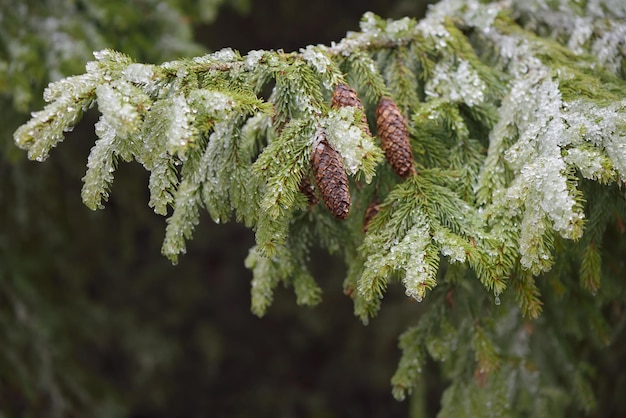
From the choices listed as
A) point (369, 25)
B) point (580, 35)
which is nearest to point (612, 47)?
point (580, 35)

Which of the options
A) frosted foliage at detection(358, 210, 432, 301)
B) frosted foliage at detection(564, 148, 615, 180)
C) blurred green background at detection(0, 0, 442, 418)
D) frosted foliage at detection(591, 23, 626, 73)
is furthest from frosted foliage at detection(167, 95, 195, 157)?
frosted foliage at detection(591, 23, 626, 73)

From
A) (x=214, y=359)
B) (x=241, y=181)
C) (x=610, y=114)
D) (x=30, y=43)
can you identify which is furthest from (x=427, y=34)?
(x=214, y=359)

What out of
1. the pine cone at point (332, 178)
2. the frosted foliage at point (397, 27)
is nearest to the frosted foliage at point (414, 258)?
the pine cone at point (332, 178)

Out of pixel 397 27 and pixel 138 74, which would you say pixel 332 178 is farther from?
pixel 397 27

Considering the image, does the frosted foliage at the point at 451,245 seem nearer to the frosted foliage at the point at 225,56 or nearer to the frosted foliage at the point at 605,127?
the frosted foliage at the point at 605,127

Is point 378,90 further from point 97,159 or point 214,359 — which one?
point 214,359
